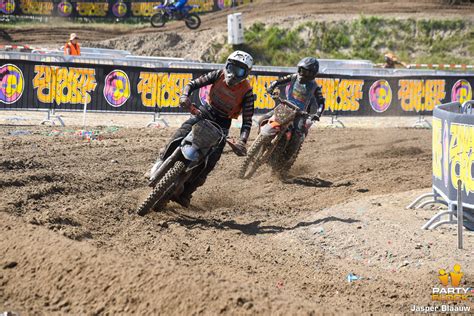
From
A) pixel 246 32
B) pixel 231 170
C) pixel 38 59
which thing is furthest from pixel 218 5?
pixel 231 170

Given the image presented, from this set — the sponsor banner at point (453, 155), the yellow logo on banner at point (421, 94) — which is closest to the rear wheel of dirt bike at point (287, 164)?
the sponsor banner at point (453, 155)

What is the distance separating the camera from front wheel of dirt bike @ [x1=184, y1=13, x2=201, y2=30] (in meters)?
36.2

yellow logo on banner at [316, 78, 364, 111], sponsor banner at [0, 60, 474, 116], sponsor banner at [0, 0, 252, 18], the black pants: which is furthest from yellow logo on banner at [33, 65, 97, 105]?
sponsor banner at [0, 0, 252, 18]

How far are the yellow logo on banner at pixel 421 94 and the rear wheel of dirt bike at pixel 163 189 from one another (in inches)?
552

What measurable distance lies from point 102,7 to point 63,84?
21133 millimetres

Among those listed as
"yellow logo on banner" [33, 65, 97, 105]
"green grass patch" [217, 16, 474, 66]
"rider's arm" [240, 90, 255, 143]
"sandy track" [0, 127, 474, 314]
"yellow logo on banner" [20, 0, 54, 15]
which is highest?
"yellow logo on banner" [20, 0, 54, 15]

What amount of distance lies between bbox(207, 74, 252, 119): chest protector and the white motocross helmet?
8.2 inches

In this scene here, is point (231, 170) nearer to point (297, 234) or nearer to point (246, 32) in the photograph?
point (297, 234)

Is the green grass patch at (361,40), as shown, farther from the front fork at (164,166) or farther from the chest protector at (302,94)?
the front fork at (164,166)

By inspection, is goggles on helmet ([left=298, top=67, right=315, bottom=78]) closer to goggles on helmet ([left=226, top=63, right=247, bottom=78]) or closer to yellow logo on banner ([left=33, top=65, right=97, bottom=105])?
goggles on helmet ([left=226, top=63, right=247, bottom=78])

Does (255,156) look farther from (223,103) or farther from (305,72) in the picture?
(223,103)

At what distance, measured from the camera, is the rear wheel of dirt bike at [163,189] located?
30.6 feet

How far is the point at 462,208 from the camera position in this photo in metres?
9.12

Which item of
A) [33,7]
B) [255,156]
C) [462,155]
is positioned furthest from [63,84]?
[33,7]
